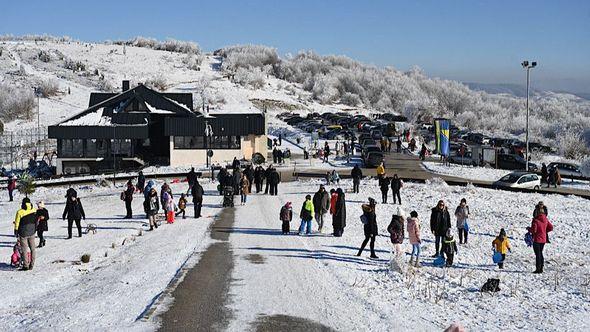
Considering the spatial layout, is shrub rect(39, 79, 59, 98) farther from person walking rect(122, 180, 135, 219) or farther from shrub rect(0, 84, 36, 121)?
person walking rect(122, 180, 135, 219)

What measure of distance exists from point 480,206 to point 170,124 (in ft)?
89.6

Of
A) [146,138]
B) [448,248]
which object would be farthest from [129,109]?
[448,248]

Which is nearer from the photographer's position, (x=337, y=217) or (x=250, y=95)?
(x=337, y=217)

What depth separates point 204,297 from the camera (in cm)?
1299

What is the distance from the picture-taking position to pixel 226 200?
27.3m

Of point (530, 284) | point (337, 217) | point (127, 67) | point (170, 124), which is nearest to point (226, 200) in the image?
point (337, 217)

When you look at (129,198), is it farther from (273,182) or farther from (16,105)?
(16,105)

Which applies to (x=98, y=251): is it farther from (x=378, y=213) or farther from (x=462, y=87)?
(x=462, y=87)

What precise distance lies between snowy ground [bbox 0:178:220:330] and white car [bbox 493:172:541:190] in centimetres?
1845

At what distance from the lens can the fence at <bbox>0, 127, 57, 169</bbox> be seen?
5775 cm

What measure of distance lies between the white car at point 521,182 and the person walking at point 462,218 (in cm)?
1557

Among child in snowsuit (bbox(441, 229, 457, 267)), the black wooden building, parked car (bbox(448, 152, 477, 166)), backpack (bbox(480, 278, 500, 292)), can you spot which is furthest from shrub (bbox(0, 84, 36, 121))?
backpack (bbox(480, 278, 500, 292))

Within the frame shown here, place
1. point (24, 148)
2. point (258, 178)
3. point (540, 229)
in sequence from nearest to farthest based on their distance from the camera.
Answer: point (540, 229) → point (258, 178) → point (24, 148)

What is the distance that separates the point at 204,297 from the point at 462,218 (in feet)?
35.9
